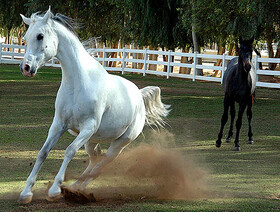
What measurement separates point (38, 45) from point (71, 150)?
48.1 inches

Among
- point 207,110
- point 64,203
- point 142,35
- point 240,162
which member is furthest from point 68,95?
point 142,35

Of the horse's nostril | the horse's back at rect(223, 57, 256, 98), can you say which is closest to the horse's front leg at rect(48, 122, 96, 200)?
the horse's nostril

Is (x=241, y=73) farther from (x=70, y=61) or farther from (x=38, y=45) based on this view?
(x=38, y=45)

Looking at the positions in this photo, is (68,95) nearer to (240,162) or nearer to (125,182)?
(125,182)

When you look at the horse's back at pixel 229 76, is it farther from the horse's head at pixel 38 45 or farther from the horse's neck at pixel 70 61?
the horse's head at pixel 38 45

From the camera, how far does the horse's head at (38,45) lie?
5.94 metres

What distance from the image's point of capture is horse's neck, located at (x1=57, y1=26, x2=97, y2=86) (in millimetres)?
6402

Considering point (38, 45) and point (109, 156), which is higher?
point (38, 45)

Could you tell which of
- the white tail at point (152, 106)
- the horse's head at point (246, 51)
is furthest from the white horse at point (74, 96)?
the horse's head at point (246, 51)

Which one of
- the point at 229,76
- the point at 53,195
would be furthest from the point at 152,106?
the point at 229,76

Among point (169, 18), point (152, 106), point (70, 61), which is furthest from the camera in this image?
point (169, 18)

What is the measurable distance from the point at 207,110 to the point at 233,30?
667 cm

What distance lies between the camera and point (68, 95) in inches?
250

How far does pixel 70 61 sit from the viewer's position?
6461 mm
